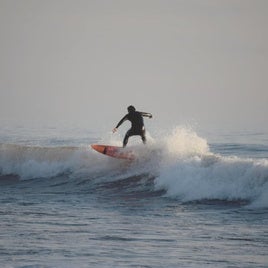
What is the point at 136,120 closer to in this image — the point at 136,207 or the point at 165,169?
the point at 165,169

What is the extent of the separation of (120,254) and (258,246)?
231cm

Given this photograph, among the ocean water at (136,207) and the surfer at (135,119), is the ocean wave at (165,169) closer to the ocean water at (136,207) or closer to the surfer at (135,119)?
the ocean water at (136,207)

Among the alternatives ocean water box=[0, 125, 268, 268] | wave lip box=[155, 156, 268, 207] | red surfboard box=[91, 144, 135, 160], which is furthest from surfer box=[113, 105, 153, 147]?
wave lip box=[155, 156, 268, 207]

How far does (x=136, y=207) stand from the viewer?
17.3 meters

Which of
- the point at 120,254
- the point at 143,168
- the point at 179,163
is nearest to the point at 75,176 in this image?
the point at 143,168

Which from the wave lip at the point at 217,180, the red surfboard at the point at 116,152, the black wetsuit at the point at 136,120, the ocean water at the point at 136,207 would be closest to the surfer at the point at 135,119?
the black wetsuit at the point at 136,120

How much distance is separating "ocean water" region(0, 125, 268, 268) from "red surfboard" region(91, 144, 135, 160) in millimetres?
213

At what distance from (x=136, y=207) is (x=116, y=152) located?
17.7 ft

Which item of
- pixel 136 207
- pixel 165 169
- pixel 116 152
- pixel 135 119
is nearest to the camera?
pixel 136 207

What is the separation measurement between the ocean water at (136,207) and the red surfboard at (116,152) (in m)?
0.21

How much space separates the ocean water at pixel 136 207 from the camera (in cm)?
1210

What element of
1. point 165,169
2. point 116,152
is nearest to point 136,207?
point 165,169

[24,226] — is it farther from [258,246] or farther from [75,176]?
[75,176]

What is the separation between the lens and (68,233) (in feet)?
45.1
